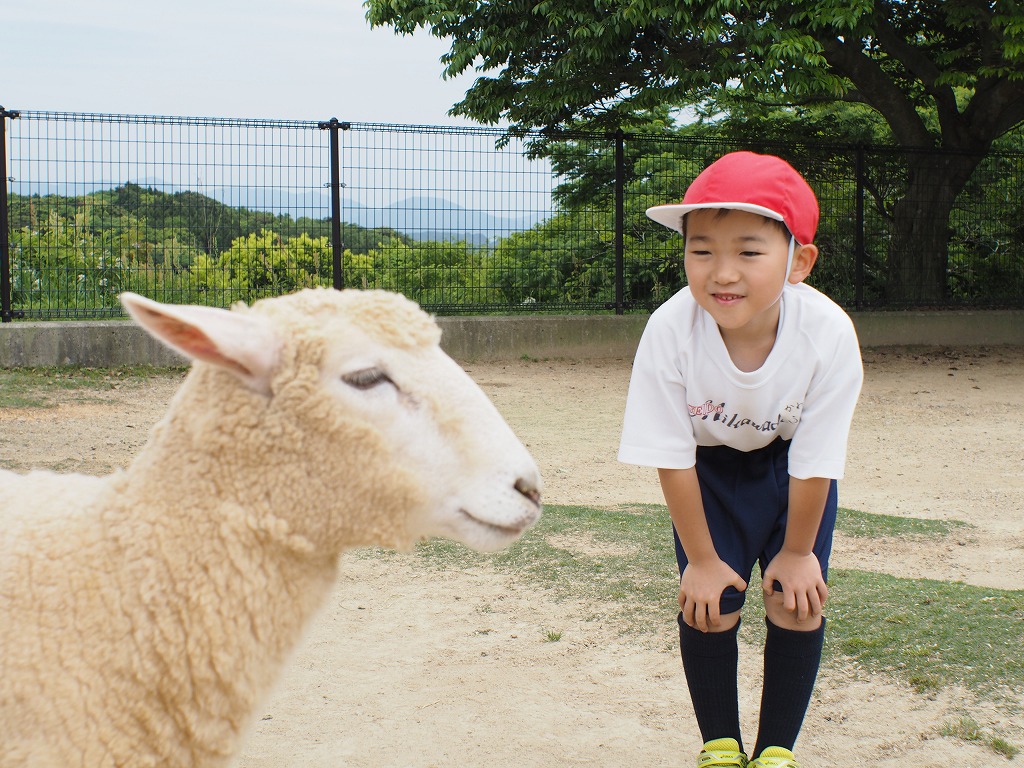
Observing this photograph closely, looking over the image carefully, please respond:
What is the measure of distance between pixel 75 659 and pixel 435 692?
1908mm

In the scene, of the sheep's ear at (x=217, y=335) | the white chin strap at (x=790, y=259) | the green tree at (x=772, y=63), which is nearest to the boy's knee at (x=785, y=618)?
the white chin strap at (x=790, y=259)

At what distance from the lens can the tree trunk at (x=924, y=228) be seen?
14.1m

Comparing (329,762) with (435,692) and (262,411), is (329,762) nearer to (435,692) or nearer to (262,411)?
(435,692)

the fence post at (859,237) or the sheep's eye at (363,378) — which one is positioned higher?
the fence post at (859,237)

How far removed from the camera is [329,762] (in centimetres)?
305

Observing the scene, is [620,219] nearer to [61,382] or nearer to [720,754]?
[61,382]

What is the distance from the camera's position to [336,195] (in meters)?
11.6

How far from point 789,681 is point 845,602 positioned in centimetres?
150

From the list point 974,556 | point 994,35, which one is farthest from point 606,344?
point 974,556

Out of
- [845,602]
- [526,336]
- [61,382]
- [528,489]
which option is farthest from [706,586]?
[526,336]

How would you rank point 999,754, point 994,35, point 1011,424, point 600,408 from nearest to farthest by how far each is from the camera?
point 999,754 < point 1011,424 < point 600,408 < point 994,35

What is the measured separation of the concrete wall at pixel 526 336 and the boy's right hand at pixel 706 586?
364 inches

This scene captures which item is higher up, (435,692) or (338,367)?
(338,367)

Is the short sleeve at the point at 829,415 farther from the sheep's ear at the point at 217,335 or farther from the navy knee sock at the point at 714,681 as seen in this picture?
the sheep's ear at the point at 217,335
